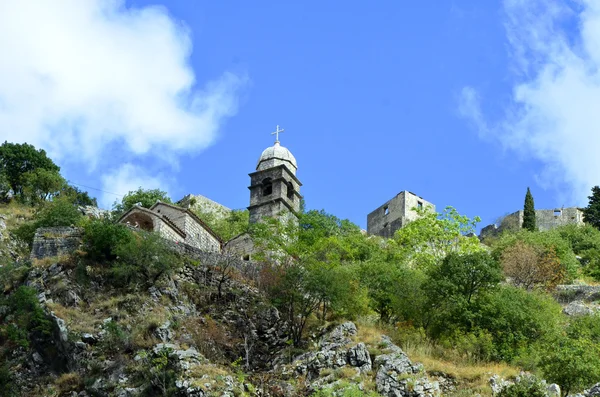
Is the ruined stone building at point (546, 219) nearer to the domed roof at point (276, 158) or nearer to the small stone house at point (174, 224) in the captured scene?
the domed roof at point (276, 158)

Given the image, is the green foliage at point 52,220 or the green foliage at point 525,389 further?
the green foliage at point 52,220

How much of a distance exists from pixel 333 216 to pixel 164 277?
3050 centimetres

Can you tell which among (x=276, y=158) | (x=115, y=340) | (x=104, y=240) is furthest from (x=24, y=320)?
(x=276, y=158)

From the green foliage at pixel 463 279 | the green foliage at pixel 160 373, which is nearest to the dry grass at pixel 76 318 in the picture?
the green foliage at pixel 160 373

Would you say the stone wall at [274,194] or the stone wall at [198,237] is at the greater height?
the stone wall at [274,194]

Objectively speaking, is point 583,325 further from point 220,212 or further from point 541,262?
point 220,212

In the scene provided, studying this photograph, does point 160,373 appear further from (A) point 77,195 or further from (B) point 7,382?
(A) point 77,195

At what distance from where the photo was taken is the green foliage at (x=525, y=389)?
83.6 feet

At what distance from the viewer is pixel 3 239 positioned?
50.3 m

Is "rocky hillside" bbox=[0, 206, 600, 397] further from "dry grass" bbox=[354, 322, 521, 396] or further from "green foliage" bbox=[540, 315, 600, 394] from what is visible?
"green foliage" bbox=[540, 315, 600, 394]

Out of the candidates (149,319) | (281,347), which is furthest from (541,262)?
(149,319)

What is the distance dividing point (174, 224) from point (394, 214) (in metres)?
29.5

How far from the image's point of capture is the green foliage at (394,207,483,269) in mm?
49594

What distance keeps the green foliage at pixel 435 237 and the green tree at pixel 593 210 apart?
20.7 metres
